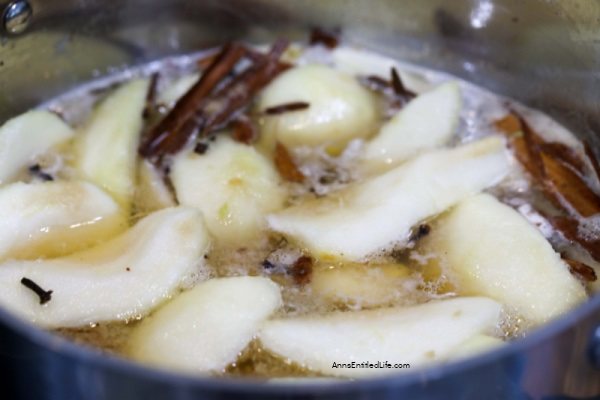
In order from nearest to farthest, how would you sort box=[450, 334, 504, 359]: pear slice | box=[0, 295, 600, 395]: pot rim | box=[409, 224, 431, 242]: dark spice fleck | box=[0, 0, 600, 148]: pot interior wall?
box=[0, 295, 600, 395]: pot rim
box=[450, 334, 504, 359]: pear slice
box=[409, 224, 431, 242]: dark spice fleck
box=[0, 0, 600, 148]: pot interior wall

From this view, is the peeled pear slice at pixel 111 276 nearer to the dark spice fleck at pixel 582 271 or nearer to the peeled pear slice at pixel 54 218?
the peeled pear slice at pixel 54 218

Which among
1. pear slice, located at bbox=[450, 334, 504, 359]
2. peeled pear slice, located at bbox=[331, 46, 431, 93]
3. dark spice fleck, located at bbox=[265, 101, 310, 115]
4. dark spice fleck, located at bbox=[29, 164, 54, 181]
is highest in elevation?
pear slice, located at bbox=[450, 334, 504, 359]

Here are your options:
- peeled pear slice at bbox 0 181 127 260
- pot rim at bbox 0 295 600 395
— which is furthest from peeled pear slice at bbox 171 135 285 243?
pot rim at bbox 0 295 600 395

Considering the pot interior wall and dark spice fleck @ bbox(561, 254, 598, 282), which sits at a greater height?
the pot interior wall

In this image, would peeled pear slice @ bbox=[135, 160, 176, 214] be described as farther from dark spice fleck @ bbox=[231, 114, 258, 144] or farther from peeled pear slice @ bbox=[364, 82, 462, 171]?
peeled pear slice @ bbox=[364, 82, 462, 171]

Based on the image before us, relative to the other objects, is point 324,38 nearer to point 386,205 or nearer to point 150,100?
point 150,100

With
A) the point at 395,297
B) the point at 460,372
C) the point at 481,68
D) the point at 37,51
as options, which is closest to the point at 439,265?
the point at 395,297
